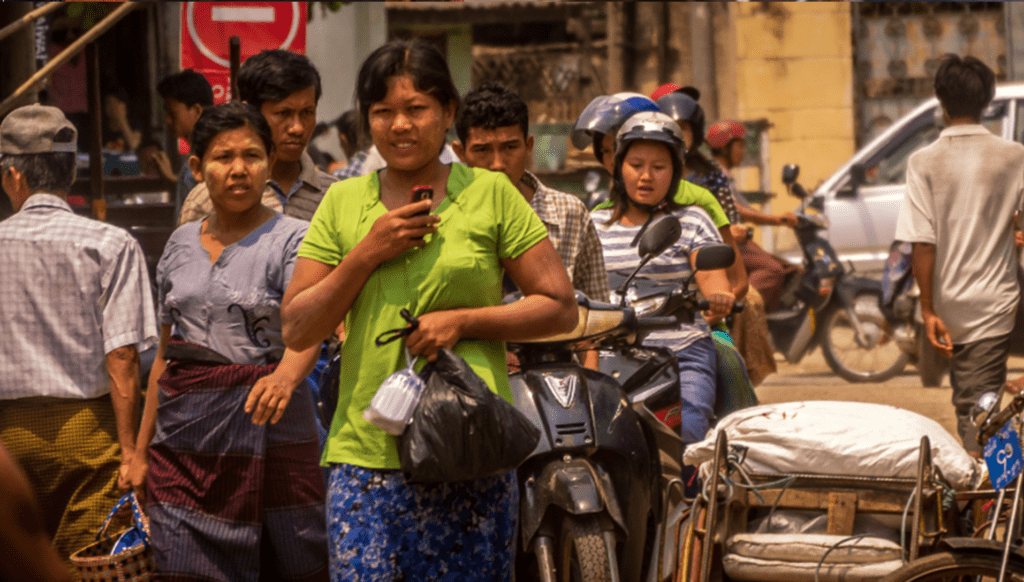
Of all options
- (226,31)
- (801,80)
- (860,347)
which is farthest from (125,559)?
(801,80)

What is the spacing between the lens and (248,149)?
394 cm

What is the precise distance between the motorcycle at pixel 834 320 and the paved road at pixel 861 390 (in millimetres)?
164

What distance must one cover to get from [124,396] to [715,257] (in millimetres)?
1845

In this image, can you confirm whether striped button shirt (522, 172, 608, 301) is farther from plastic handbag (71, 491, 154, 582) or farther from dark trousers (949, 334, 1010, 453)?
dark trousers (949, 334, 1010, 453)

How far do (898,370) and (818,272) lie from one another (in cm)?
95

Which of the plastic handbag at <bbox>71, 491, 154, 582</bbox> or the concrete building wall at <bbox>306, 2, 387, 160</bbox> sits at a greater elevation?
the concrete building wall at <bbox>306, 2, 387, 160</bbox>

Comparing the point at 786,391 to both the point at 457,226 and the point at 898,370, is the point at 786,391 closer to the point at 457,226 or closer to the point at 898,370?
the point at 898,370

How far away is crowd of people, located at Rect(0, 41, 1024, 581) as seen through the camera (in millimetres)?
2965

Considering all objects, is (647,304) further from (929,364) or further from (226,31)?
(929,364)

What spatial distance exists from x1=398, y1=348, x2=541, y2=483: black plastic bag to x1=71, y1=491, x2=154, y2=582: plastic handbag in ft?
4.65

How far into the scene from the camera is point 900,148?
11414mm

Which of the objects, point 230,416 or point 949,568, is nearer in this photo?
point 949,568

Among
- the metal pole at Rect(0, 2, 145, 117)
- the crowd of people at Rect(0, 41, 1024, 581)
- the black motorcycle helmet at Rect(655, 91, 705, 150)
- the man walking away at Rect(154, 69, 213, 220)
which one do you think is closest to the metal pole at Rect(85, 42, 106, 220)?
the metal pole at Rect(0, 2, 145, 117)

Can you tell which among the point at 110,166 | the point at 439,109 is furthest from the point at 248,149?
the point at 110,166
